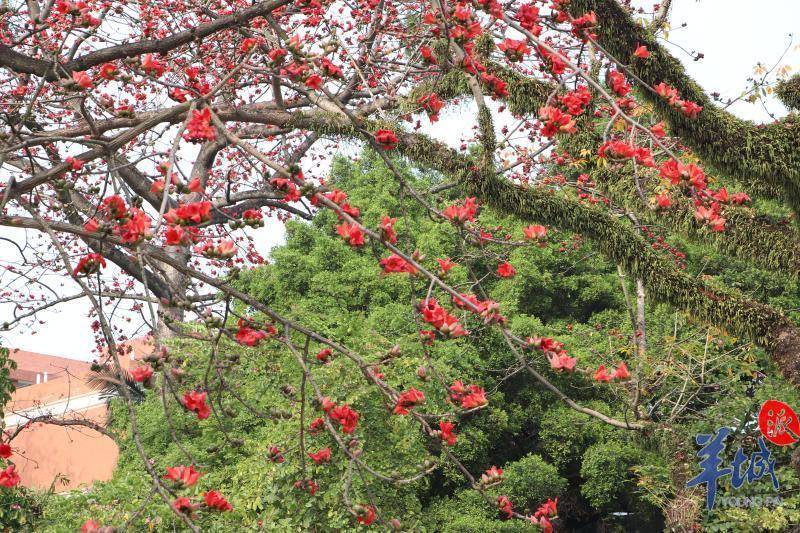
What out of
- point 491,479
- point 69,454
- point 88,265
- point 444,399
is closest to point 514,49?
point 491,479

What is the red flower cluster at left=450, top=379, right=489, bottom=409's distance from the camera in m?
2.20

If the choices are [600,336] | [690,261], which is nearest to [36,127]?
[600,336]

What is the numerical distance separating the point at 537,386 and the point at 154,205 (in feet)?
15.5

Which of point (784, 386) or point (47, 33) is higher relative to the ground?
point (47, 33)

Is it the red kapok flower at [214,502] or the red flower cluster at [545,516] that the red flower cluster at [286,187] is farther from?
the red flower cluster at [545,516]

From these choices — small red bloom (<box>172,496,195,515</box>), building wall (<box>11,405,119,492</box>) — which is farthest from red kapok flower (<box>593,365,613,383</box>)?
building wall (<box>11,405,119,492</box>)

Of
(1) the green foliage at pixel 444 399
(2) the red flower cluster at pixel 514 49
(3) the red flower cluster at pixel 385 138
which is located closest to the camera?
(3) the red flower cluster at pixel 385 138

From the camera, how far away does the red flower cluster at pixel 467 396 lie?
86.4 inches

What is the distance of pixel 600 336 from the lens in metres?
8.96

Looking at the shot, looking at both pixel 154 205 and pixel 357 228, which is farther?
pixel 154 205

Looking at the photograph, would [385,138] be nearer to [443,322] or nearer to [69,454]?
[443,322]

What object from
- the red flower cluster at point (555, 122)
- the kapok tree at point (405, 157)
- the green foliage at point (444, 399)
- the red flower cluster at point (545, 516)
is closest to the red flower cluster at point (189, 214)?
the kapok tree at point (405, 157)

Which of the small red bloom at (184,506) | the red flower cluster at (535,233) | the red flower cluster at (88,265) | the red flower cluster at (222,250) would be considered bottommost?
the small red bloom at (184,506)

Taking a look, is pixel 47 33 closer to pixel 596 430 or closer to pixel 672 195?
pixel 672 195
